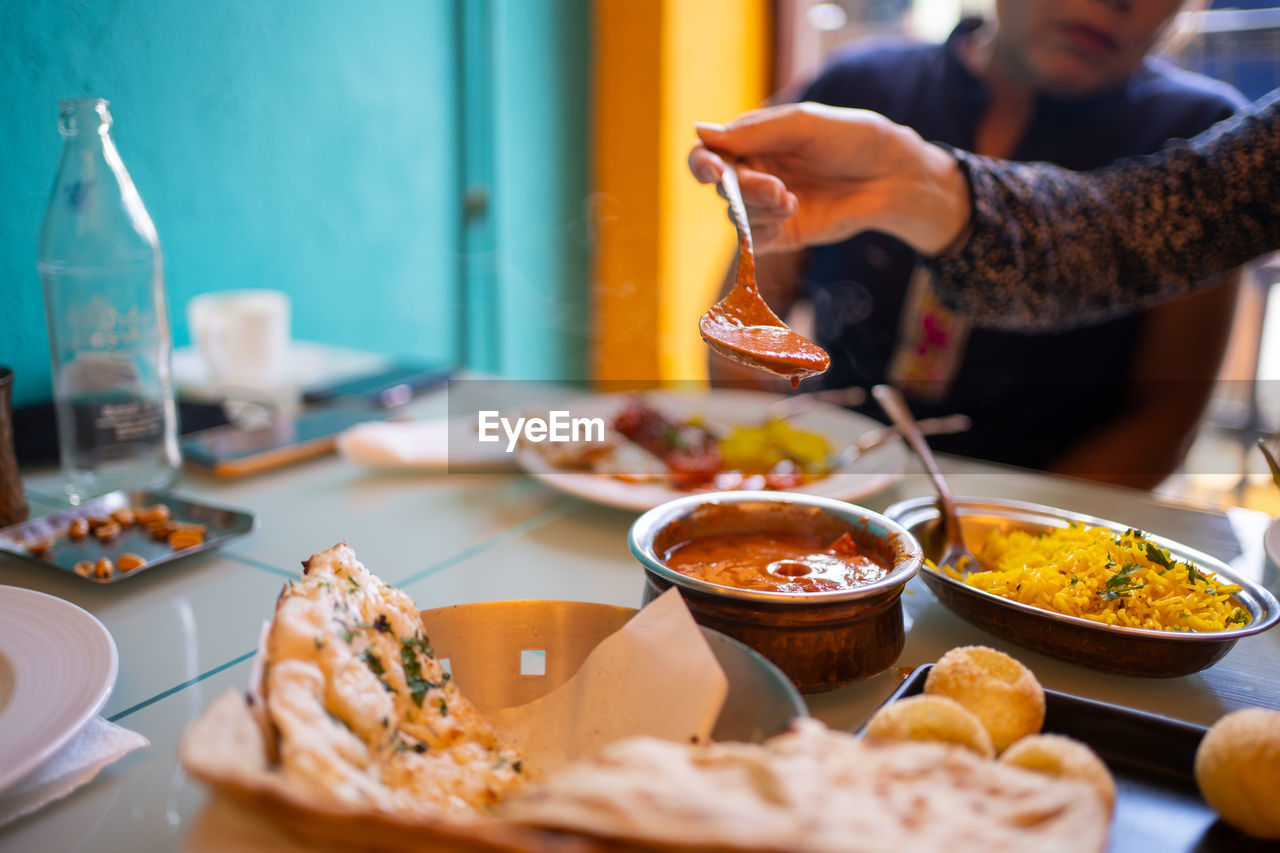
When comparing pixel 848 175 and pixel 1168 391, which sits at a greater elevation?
pixel 848 175

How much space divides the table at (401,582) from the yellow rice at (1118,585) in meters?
0.08

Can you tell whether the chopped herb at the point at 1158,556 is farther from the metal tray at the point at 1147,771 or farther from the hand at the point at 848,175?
the hand at the point at 848,175

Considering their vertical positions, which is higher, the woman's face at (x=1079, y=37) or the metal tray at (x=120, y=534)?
the woman's face at (x=1079, y=37)

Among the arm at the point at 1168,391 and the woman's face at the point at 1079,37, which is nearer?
the woman's face at the point at 1079,37

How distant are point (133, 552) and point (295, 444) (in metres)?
0.47

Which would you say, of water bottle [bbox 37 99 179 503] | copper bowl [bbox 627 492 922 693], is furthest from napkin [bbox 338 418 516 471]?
copper bowl [bbox 627 492 922 693]

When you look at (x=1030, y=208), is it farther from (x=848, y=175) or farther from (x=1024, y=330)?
(x=1024, y=330)

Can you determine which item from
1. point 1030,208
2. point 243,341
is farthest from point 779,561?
point 243,341

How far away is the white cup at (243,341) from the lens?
6.00ft

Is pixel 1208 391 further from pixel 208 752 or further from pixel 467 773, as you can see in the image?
pixel 208 752

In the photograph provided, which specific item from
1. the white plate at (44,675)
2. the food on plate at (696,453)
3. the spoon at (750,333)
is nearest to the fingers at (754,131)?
the spoon at (750,333)

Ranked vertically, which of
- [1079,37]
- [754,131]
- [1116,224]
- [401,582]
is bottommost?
[401,582]

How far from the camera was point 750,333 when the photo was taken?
1038 mm
